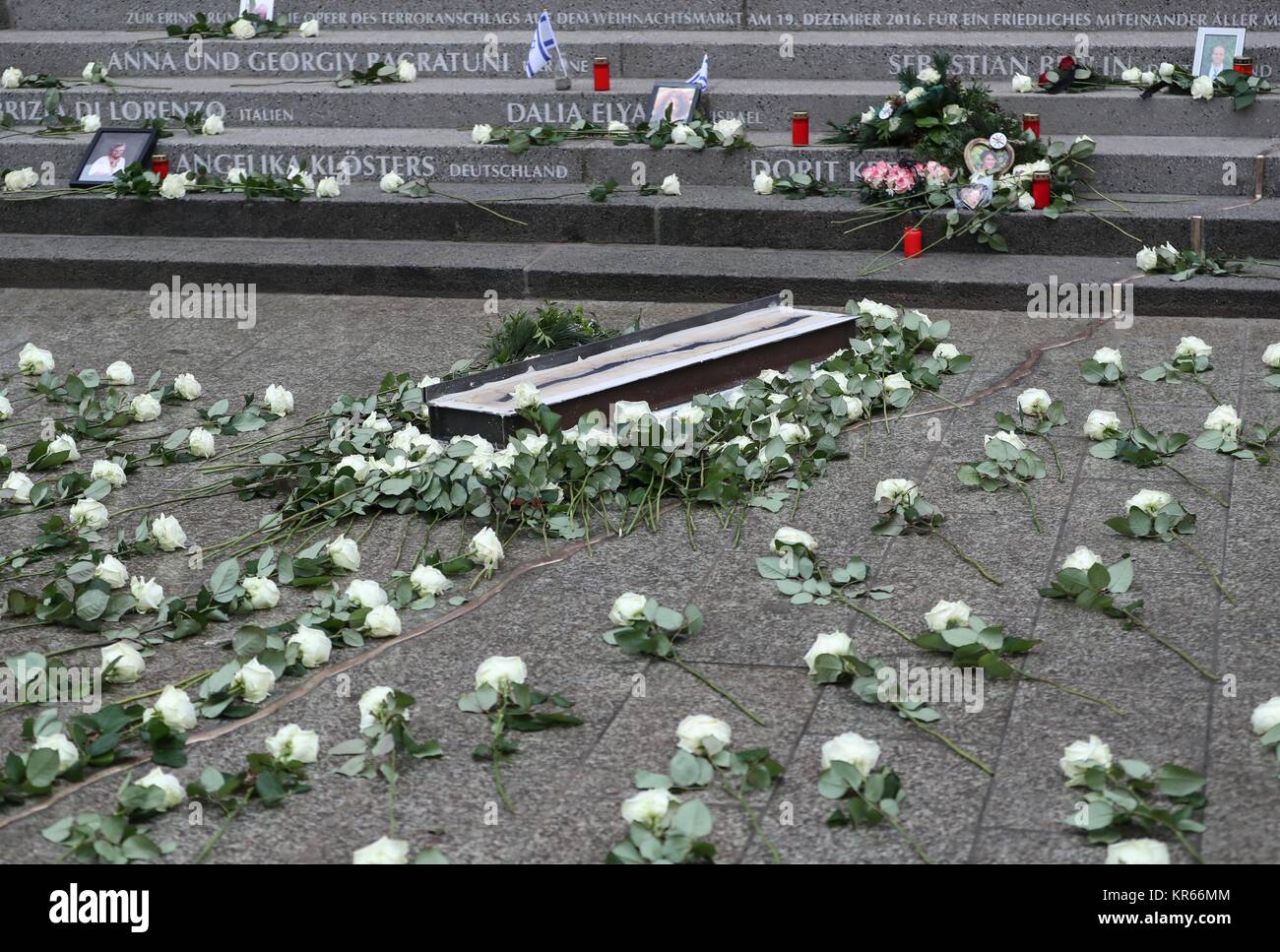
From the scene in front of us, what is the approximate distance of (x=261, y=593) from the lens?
3.80 metres

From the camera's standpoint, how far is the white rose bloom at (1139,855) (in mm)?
2590

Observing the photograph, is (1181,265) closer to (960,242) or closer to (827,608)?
(960,242)

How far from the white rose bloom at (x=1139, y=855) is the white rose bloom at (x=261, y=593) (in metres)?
2.14

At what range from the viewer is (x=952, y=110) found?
6.81m

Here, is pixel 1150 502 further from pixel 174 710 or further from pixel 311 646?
pixel 174 710

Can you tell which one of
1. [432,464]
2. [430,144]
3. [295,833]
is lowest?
[295,833]

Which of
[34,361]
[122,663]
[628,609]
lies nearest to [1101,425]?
[628,609]

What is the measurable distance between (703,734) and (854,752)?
0.99 feet

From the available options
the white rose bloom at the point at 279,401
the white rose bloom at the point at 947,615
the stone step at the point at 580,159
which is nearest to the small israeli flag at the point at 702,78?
the stone step at the point at 580,159

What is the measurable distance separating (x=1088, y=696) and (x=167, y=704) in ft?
6.45

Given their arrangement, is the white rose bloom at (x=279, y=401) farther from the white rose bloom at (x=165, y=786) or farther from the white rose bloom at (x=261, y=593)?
the white rose bloom at (x=165, y=786)

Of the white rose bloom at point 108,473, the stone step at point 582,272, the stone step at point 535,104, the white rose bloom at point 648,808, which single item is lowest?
the white rose bloom at point 648,808

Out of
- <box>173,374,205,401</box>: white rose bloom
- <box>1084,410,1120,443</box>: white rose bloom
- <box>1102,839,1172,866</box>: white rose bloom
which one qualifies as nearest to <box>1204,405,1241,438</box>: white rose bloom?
<box>1084,410,1120,443</box>: white rose bloom

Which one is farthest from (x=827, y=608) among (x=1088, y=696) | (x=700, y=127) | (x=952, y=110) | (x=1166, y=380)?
(x=700, y=127)
